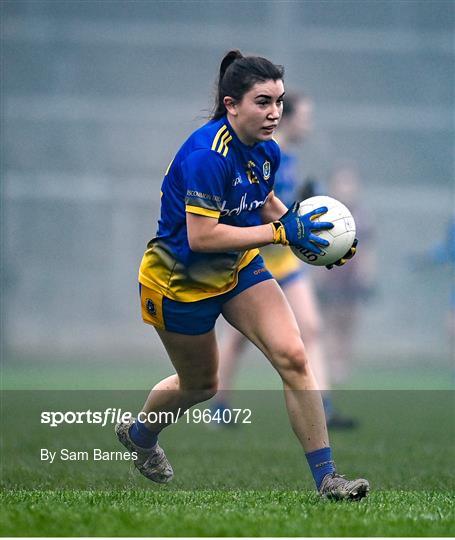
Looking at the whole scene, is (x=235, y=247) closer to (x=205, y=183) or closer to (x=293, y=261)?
(x=205, y=183)

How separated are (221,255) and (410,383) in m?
10.1

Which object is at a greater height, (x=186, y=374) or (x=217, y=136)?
(x=217, y=136)

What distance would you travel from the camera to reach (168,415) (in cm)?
587

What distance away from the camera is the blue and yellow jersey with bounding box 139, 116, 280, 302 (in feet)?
16.5

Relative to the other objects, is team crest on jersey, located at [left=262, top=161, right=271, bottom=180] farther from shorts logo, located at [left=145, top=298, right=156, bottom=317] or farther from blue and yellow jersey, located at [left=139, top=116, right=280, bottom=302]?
shorts logo, located at [left=145, top=298, right=156, bottom=317]

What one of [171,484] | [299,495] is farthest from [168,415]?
[299,495]

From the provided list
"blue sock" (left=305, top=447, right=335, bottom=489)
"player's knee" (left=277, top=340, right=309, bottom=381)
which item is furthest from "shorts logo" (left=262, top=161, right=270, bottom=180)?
"blue sock" (left=305, top=447, right=335, bottom=489)

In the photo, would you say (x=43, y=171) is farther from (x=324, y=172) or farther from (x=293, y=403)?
(x=293, y=403)

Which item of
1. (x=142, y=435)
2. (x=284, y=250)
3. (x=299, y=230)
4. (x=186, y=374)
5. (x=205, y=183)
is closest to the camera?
(x=205, y=183)

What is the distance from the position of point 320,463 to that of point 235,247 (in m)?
0.96

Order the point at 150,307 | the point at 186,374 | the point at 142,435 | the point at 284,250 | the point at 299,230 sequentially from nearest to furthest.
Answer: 1. the point at 299,230
2. the point at 150,307
3. the point at 186,374
4. the point at 142,435
5. the point at 284,250

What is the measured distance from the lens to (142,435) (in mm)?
5949

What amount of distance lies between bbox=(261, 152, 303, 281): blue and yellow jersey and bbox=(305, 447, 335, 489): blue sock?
3.49m

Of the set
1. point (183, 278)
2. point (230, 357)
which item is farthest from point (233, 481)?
point (230, 357)
